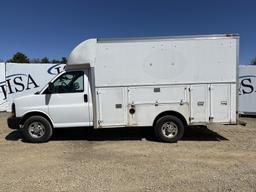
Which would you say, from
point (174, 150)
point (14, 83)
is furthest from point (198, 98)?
point (14, 83)

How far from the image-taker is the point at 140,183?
4.86 meters

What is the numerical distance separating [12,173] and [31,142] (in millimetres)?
2592

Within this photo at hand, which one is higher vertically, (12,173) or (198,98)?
(198,98)

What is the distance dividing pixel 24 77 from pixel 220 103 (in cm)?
1256

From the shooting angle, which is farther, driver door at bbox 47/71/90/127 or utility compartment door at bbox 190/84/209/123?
driver door at bbox 47/71/90/127

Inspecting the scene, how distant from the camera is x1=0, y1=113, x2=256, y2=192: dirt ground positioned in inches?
189

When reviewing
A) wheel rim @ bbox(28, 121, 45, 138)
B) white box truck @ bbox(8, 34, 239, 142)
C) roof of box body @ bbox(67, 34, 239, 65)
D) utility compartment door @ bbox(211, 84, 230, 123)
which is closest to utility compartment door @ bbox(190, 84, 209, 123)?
white box truck @ bbox(8, 34, 239, 142)

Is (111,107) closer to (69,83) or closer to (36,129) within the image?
(69,83)

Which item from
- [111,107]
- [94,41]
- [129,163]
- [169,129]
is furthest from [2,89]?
[129,163]

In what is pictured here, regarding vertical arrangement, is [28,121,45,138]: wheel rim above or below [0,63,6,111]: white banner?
below

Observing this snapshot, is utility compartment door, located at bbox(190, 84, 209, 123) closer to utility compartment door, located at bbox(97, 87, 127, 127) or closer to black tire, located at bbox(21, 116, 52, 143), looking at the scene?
utility compartment door, located at bbox(97, 87, 127, 127)

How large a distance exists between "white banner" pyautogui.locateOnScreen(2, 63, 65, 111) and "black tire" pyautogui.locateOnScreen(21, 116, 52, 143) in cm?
895

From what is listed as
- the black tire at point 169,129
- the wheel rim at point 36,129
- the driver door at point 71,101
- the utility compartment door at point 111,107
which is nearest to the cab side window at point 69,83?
the driver door at point 71,101

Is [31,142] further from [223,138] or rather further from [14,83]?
[14,83]
